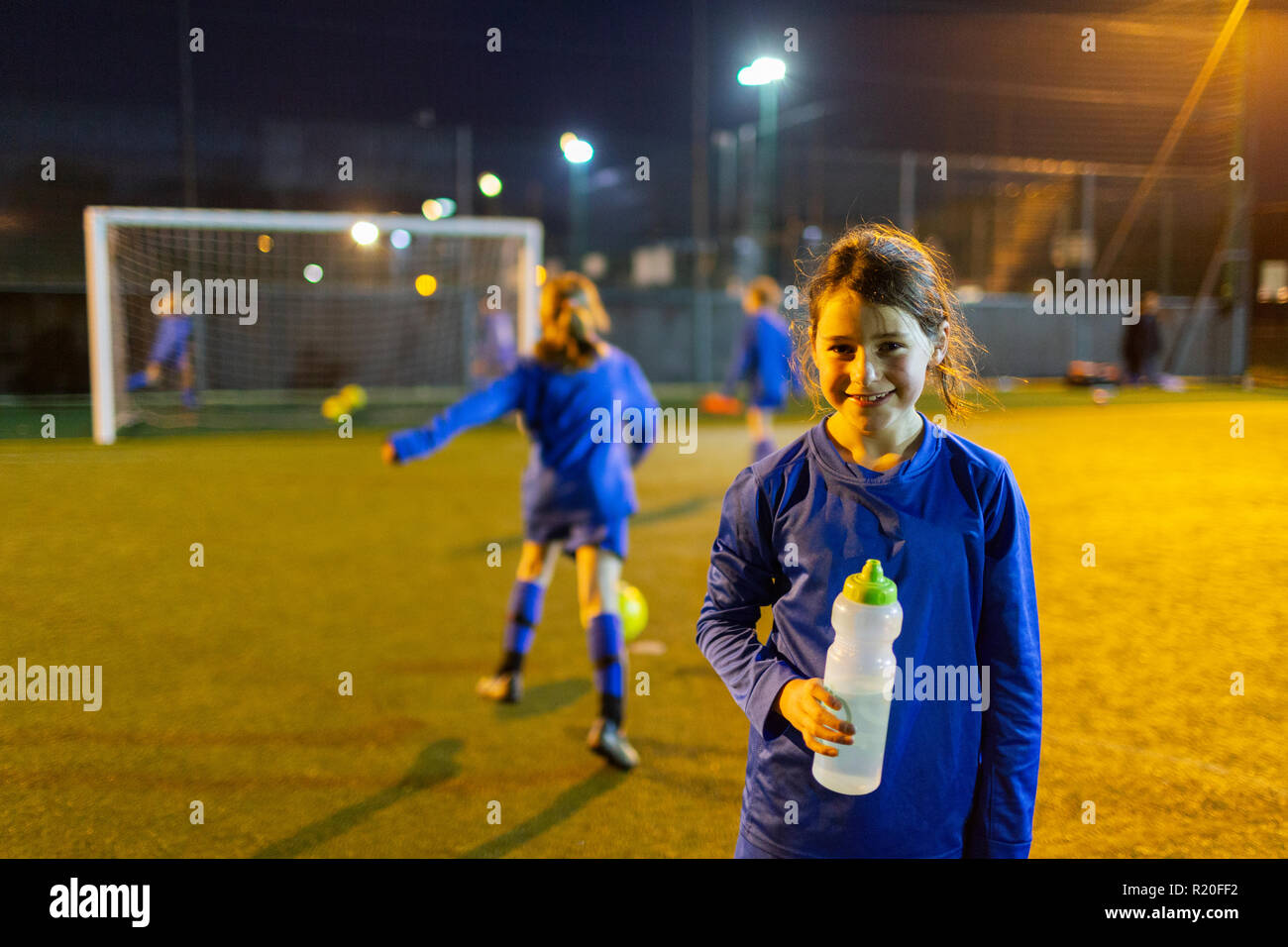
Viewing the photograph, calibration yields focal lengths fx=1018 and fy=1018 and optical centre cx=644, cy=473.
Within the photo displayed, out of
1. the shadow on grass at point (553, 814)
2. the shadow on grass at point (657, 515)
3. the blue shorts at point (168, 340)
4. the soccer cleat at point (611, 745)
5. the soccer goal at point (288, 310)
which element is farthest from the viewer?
the blue shorts at point (168, 340)

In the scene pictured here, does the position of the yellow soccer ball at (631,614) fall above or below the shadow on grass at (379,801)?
above

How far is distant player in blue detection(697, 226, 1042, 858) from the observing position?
1.74 m

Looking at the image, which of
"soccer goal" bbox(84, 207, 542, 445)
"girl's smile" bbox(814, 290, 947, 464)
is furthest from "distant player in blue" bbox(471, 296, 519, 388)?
"girl's smile" bbox(814, 290, 947, 464)

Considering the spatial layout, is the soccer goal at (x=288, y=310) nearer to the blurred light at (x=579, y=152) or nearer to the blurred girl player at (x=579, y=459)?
the blurred light at (x=579, y=152)

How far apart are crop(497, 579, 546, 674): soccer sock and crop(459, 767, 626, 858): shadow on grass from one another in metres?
0.82

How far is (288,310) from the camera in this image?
2041 centimetres

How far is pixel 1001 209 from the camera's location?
2327 cm

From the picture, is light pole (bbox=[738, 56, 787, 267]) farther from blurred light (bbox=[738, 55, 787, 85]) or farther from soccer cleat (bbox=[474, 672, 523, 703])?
soccer cleat (bbox=[474, 672, 523, 703])

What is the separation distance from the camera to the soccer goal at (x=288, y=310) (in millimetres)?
14421

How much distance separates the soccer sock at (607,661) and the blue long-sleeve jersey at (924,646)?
2329mm

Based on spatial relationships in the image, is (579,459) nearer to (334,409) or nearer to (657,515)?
(657,515)

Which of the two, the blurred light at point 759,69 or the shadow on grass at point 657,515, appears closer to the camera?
the shadow on grass at point 657,515

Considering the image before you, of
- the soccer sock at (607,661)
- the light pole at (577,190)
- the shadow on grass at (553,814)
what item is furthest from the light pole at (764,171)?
the shadow on grass at (553,814)
